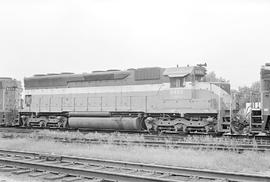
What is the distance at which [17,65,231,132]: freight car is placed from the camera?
53.5 ft

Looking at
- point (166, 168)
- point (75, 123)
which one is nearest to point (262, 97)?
point (166, 168)

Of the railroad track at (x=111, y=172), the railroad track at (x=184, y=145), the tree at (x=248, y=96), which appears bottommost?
the railroad track at (x=111, y=172)

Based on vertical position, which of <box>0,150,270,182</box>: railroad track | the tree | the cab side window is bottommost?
<box>0,150,270,182</box>: railroad track

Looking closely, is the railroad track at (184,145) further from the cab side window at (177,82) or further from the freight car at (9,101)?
the freight car at (9,101)

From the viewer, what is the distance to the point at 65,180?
24.5ft

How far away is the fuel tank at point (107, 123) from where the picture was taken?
17844 mm

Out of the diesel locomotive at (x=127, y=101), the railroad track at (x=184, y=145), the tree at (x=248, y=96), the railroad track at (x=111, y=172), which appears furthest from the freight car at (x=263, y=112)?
the railroad track at (x=111, y=172)

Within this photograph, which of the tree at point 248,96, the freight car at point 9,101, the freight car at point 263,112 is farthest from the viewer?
the freight car at point 9,101

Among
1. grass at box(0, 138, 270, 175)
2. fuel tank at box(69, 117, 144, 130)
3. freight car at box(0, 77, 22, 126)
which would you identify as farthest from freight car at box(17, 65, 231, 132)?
grass at box(0, 138, 270, 175)

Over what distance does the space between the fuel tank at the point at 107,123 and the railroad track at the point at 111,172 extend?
8225mm

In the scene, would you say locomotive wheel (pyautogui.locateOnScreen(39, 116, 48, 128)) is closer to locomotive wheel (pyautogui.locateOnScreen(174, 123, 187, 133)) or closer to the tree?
locomotive wheel (pyautogui.locateOnScreen(174, 123, 187, 133))

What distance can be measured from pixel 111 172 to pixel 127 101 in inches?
428

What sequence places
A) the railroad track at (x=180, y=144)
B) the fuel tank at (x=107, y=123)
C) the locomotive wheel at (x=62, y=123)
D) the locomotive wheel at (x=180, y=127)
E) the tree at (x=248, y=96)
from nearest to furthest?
the railroad track at (x=180, y=144), the tree at (x=248, y=96), the locomotive wheel at (x=180, y=127), the fuel tank at (x=107, y=123), the locomotive wheel at (x=62, y=123)

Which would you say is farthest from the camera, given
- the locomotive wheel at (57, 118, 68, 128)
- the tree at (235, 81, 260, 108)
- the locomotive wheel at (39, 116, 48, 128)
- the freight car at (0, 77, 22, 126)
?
the freight car at (0, 77, 22, 126)
